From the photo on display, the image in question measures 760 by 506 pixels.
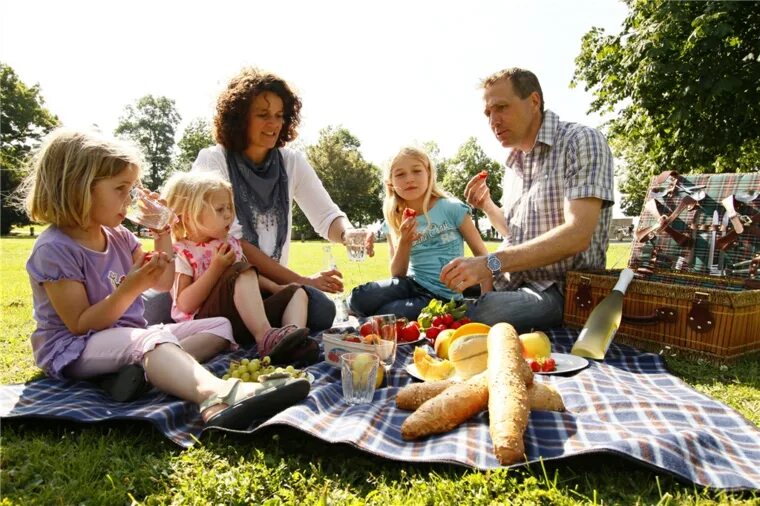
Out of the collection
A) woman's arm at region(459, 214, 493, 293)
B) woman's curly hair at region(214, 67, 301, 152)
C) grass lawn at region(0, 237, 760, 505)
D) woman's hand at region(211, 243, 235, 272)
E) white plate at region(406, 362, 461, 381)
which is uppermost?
woman's curly hair at region(214, 67, 301, 152)

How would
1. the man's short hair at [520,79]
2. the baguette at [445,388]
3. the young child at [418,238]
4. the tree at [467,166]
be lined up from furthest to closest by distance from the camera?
the tree at [467,166], the young child at [418,238], the man's short hair at [520,79], the baguette at [445,388]

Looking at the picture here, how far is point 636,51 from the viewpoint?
929 cm

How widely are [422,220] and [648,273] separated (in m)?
1.99

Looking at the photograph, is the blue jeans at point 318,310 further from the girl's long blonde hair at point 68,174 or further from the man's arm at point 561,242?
the girl's long blonde hair at point 68,174

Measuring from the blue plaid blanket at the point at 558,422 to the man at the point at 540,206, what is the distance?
1.11 metres

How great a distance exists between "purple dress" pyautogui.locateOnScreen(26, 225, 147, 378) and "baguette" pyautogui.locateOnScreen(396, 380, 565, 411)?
1.66 metres

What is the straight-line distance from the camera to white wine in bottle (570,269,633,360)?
3346 mm

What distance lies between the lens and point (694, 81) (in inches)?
339

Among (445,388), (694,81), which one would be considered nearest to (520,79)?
(445,388)

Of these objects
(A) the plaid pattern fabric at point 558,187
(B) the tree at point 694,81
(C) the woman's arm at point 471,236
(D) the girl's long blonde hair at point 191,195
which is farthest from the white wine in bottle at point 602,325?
(B) the tree at point 694,81

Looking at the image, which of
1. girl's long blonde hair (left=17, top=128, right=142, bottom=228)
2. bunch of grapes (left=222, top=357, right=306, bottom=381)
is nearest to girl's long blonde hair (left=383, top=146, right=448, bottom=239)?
bunch of grapes (left=222, top=357, right=306, bottom=381)

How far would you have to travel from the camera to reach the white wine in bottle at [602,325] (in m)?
3.35

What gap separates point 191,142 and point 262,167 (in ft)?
153

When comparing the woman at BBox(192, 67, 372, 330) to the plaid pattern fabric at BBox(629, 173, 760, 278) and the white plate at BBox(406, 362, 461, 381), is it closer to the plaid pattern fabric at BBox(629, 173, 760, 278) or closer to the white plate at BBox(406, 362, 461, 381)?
the white plate at BBox(406, 362, 461, 381)
